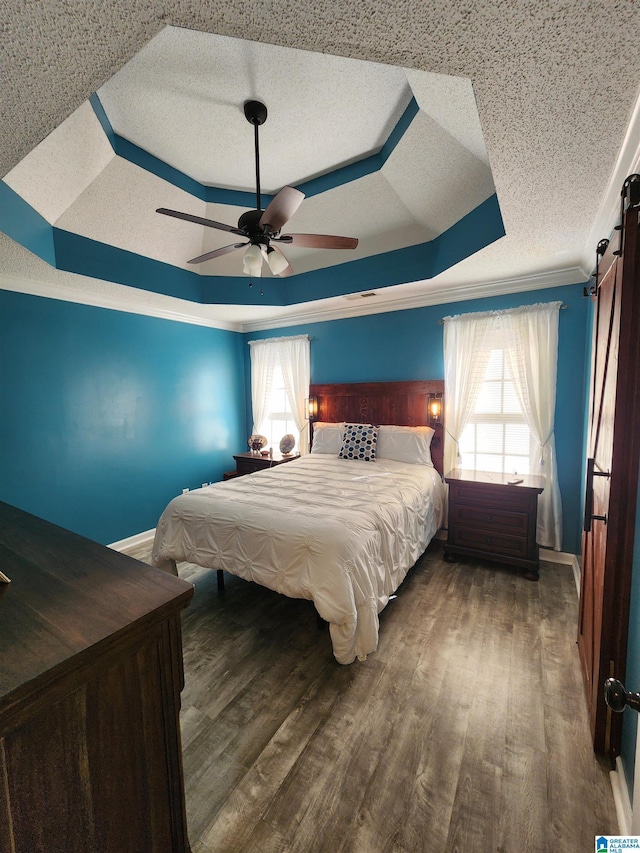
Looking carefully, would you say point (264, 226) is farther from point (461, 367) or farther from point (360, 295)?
point (461, 367)

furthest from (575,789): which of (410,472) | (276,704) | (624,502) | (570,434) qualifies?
(570,434)

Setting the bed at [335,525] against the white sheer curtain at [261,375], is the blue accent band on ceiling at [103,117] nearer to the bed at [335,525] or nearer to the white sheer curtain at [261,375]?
the bed at [335,525]

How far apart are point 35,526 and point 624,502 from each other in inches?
90.0

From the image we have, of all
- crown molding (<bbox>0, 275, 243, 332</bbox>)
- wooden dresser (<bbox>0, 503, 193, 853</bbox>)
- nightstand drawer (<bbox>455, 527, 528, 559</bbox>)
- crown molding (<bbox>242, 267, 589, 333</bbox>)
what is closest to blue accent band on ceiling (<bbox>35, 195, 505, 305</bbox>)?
crown molding (<bbox>242, 267, 589, 333</bbox>)

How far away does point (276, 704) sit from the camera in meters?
1.79

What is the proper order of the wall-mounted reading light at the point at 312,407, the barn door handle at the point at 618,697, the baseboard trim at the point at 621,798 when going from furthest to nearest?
the wall-mounted reading light at the point at 312,407
the baseboard trim at the point at 621,798
the barn door handle at the point at 618,697

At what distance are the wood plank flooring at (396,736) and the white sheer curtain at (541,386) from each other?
0.91m

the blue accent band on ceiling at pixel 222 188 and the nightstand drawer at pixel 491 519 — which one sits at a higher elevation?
the blue accent band on ceiling at pixel 222 188

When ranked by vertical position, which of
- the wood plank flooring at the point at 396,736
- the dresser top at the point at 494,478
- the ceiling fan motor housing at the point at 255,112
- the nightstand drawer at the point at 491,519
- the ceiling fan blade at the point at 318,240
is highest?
the ceiling fan motor housing at the point at 255,112

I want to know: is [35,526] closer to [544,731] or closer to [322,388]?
[544,731]

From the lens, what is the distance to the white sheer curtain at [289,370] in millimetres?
4816

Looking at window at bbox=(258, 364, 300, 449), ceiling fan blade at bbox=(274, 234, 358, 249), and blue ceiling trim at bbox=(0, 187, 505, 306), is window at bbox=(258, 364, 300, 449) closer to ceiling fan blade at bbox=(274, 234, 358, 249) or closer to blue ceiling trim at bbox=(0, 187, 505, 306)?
blue ceiling trim at bbox=(0, 187, 505, 306)

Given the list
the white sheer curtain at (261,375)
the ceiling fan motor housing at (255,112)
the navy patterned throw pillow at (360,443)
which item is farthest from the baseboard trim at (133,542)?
the ceiling fan motor housing at (255,112)

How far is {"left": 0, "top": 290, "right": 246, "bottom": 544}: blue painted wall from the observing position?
9.94ft
